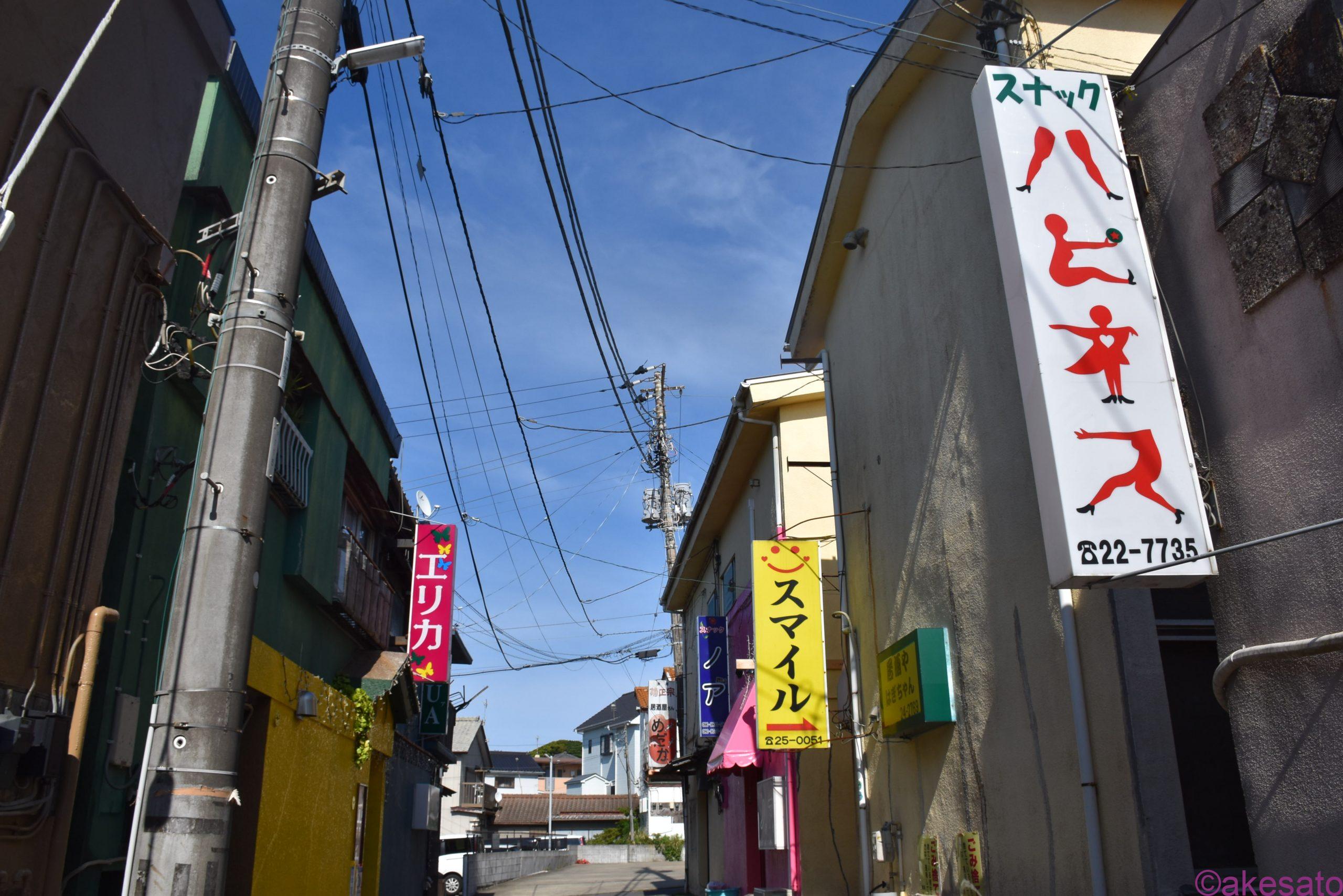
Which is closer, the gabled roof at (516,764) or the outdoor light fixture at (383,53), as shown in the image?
the outdoor light fixture at (383,53)

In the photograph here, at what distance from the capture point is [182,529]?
294 inches

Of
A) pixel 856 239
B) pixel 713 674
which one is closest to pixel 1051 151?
pixel 856 239

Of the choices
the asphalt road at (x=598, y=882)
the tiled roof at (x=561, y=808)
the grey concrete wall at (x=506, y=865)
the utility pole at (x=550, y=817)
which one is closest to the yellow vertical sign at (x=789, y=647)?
the grey concrete wall at (x=506, y=865)

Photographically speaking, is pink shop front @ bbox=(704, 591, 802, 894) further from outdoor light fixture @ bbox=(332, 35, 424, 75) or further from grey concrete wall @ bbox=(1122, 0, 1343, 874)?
outdoor light fixture @ bbox=(332, 35, 424, 75)

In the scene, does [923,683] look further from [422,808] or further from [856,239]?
[422,808]

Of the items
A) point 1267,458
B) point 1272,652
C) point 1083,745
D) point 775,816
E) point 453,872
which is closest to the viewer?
point 1272,652

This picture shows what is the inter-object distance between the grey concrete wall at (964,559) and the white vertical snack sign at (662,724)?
54.0 ft

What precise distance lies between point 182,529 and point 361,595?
6.05 m

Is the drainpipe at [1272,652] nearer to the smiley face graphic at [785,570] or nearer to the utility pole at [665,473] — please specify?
the smiley face graphic at [785,570]

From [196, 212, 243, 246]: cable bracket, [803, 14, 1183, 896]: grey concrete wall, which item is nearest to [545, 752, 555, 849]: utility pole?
[803, 14, 1183, 896]: grey concrete wall

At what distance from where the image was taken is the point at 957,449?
8.13 meters

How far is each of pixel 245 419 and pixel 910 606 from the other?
264 inches

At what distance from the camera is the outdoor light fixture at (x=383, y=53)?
19.4ft

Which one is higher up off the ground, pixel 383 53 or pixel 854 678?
pixel 383 53
